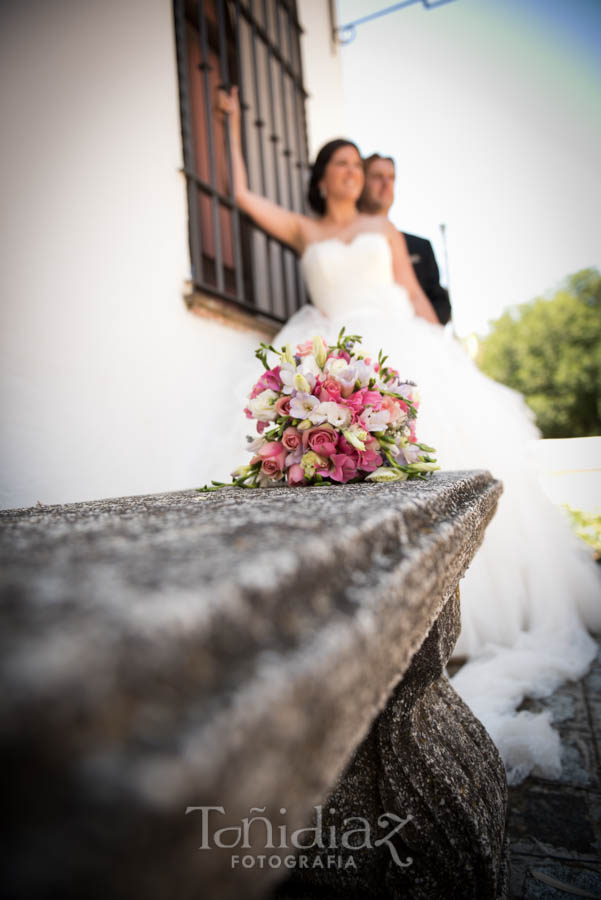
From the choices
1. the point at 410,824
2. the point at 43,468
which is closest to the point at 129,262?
the point at 43,468

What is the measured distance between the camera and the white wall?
167 cm

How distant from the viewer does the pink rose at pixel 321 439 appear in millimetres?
1343

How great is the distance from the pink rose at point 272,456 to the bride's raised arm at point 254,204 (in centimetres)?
236

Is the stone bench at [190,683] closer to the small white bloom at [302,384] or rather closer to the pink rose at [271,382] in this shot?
the small white bloom at [302,384]

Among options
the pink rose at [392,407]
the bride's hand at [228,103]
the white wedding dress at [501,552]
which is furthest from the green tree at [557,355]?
the pink rose at [392,407]

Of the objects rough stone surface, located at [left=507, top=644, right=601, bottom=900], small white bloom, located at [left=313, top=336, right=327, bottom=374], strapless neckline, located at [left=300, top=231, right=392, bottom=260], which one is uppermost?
strapless neckline, located at [left=300, top=231, right=392, bottom=260]

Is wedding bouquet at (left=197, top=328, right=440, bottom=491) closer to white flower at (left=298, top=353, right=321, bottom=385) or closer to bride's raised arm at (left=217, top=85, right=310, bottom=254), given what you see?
white flower at (left=298, top=353, right=321, bottom=385)

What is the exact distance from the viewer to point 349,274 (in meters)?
3.48

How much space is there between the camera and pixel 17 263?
5.50ft

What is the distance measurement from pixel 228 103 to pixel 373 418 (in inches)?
107

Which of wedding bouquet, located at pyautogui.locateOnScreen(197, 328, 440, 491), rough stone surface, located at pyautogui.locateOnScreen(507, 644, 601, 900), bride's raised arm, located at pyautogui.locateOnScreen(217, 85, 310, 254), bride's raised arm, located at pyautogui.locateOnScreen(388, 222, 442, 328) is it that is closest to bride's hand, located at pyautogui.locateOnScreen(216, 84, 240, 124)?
bride's raised arm, located at pyautogui.locateOnScreen(217, 85, 310, 254)

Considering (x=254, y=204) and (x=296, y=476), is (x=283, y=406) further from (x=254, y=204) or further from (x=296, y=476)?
(x=254, y=204)

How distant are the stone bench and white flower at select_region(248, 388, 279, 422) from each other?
0.95m

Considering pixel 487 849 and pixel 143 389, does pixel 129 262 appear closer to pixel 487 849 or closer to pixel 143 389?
pixel 143 389
